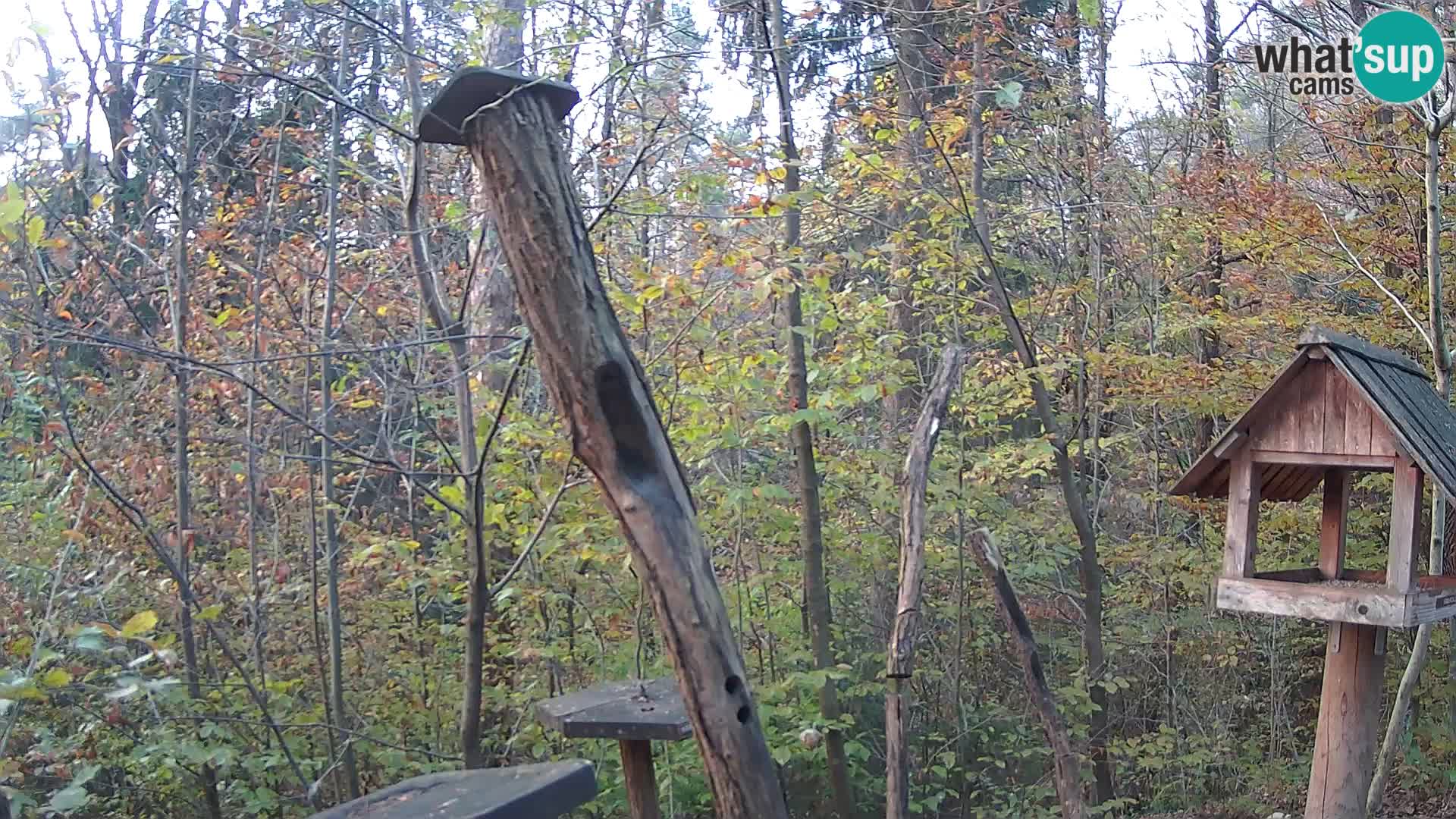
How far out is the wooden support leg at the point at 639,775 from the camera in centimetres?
384

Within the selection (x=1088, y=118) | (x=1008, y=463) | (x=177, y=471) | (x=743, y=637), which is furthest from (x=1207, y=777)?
(x=177, y=471)

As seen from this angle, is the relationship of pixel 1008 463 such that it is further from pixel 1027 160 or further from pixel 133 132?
pixel 133 132

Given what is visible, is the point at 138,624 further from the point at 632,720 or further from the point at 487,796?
the point at 632,720

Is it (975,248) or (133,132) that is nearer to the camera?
(133,132)

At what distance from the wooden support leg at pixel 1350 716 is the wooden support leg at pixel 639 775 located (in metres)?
2.29

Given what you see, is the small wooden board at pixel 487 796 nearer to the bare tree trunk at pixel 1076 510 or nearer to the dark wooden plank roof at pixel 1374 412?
the dark wooden plank roof at pixel 1374 412

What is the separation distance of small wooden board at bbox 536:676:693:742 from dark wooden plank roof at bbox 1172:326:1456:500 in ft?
6.49

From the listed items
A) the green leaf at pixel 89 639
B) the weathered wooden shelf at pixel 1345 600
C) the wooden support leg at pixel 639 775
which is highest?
the weathered wooden shelf at pixel 1345 600

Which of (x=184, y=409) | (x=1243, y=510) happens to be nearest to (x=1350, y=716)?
(x=1243, y=510)

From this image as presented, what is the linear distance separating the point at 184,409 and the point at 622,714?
2.74 metres

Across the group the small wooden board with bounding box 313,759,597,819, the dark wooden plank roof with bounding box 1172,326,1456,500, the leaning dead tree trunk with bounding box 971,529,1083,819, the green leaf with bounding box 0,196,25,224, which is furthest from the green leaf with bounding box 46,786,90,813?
the dark wooden plank roof with bounding box 1172,326,1456,500

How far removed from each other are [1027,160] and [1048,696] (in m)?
4.08

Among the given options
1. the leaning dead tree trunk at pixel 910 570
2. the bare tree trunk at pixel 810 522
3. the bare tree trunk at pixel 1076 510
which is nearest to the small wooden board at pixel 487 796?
the leaning dead tree trunk at pixel 910 570

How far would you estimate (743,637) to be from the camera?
6.54 meters
